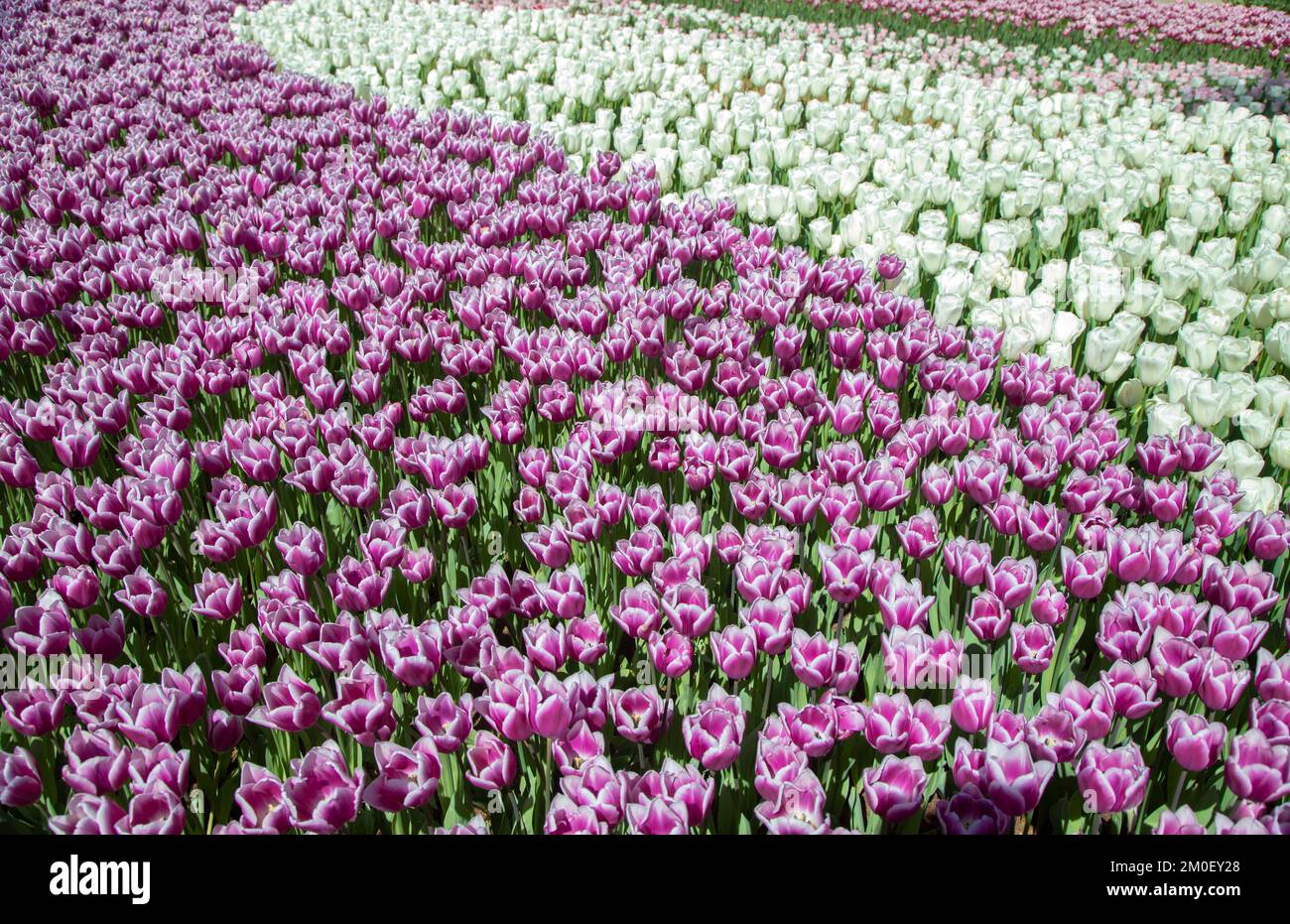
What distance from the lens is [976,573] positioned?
Answer: 7.56 feet

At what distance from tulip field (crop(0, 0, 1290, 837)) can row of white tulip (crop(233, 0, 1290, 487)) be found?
0.15 feet

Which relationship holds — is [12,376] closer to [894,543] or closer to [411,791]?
[411,791]

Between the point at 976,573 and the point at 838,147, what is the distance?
621 cm

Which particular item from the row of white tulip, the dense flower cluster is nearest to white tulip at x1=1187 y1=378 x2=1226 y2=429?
the row of white tulip

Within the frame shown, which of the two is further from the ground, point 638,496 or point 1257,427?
point 1257,427

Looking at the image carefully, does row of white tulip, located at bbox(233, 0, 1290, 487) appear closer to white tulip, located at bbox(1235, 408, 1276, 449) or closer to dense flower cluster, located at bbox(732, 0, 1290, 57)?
white tulip, located at bbox(1235, 408, 1276, 449)

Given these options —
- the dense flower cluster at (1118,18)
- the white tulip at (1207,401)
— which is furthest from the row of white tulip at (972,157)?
the dense flower cluster at (1118,18)

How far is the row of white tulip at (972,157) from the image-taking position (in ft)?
12.8

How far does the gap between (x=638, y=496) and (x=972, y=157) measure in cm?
509

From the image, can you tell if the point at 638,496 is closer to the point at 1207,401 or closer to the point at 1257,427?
the point at 1207,401

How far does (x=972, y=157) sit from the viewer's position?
253 inches

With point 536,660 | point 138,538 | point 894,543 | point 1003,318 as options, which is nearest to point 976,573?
point 894,543

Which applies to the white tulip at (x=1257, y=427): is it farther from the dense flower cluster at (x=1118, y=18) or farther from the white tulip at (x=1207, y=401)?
the dense flower cluster at (x=1118, y=18)

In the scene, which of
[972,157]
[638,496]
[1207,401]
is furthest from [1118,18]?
[638,496]
